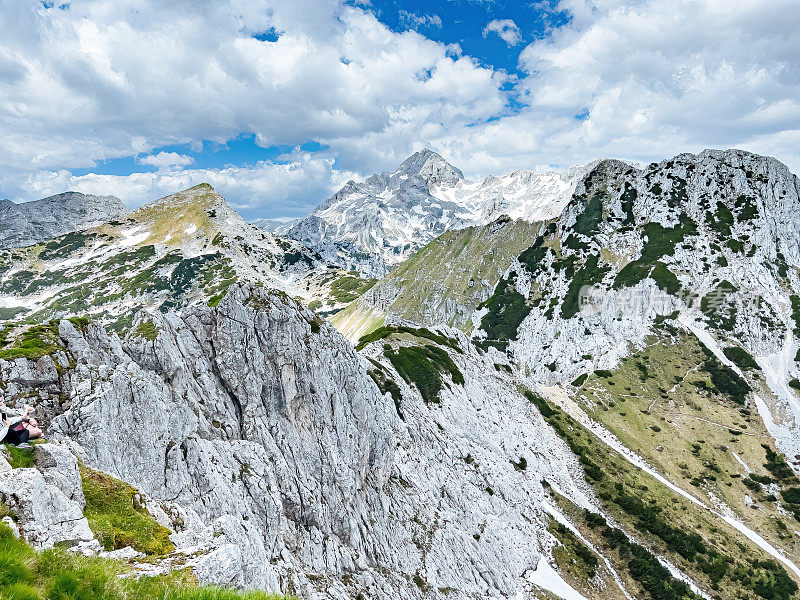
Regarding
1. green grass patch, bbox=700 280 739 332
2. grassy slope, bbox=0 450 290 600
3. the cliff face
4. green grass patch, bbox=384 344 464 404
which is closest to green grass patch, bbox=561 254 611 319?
green grass patch, bbox=700 280 739 332

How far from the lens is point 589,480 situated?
75.1 m

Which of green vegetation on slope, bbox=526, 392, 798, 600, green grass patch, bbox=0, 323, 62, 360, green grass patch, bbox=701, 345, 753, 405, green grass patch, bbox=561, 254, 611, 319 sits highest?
green grass patch, bbox=561, 254, 611, 319

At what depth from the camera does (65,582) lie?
280 inches

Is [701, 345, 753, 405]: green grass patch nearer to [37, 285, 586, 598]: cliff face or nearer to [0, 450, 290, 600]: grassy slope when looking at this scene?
[37, 285, 586, 598]: cliff face

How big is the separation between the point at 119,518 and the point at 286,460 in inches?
877

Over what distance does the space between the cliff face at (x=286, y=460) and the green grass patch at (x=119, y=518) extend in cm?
123

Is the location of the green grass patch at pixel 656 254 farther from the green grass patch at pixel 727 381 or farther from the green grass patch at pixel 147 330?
the green grass patch at pixel 147 330

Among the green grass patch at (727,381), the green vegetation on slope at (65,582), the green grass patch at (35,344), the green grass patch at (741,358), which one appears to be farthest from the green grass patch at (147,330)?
the green grass patch at (741,358)

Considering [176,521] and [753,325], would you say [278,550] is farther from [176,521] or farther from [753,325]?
[753,325]

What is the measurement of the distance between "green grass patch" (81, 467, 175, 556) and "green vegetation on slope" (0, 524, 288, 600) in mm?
6067

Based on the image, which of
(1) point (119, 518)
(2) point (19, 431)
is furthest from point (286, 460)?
(2) point (19, 431)

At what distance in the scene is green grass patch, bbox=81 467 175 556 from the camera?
14.0 m

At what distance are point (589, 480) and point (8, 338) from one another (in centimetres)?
8430

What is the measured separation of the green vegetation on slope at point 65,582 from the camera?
645 centimetres
